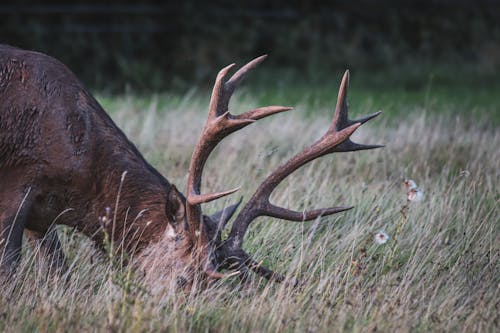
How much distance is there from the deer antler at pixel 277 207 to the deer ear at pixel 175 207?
0.29 m

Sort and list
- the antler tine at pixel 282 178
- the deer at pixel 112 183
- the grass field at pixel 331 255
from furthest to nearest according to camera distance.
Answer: the antler tine at pixel 282 178 < the deer at pixel 112 183 < the grass field at pixel 331 255

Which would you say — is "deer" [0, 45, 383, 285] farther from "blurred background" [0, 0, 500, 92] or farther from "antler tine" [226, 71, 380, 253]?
"blurred background" [0, 0, 500, 92]

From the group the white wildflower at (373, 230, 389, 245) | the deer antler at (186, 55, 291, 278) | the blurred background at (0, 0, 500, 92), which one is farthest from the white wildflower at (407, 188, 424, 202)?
the blurred background at (0, 0, 500, 92)

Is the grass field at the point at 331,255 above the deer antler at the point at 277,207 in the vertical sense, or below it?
below

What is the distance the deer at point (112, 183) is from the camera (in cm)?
489

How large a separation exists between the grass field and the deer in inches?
7.7

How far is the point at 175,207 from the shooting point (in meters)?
4.95

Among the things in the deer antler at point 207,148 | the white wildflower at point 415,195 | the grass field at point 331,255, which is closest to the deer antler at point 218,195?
the deer antler at point 207,148

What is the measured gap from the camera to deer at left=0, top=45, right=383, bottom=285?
193 inches

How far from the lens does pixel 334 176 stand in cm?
765

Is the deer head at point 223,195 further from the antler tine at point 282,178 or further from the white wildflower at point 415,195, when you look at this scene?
the white wildflower at point 415,195

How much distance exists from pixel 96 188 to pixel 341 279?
152 centimetres

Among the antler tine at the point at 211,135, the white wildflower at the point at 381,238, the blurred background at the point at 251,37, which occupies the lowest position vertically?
the blurred background at the point at 251,37

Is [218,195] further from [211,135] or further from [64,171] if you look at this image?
[64,171]
